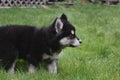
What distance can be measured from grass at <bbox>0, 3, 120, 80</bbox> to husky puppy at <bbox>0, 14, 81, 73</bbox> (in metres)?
0.22

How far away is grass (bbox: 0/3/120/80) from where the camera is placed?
21.3ft

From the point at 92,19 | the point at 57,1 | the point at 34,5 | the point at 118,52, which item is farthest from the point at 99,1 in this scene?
the point at 118,52

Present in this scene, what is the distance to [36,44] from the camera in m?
6.84

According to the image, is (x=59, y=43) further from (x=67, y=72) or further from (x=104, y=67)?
(x=104, y=67)

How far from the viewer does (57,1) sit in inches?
717

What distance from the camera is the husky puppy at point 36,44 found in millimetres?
6777

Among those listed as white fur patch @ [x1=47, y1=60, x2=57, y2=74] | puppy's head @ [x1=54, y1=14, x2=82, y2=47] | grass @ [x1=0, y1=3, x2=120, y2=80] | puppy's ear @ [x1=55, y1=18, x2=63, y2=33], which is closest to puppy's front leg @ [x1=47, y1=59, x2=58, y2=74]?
white fur patch @ [x1=47, y1=60, x2=57, y2=74]

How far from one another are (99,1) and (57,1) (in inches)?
83.6

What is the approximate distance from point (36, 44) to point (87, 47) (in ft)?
8.31

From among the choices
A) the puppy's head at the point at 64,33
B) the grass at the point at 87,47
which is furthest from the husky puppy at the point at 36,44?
the grass at the point at 87,47

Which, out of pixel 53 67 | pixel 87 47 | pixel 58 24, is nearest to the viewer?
pixel 58 24

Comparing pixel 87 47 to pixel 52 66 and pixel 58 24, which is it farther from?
pixel 58 24

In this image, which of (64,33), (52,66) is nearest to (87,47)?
(52,66)

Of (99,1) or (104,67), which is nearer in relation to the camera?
(104,67)
